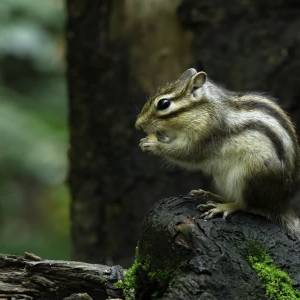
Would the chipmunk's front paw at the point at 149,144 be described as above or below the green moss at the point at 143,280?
above

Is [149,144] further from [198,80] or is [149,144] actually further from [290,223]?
[290,223]

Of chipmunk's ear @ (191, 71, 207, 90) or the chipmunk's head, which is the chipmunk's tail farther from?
chipmunk's ear @ (191, 71, 207, 90)

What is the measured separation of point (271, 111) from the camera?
13.3 feet

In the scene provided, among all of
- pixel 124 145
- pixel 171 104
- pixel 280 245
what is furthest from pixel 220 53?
pixel 280 245

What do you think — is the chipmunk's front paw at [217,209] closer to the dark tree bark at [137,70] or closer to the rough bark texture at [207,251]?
the rough bark texture at [207,251]

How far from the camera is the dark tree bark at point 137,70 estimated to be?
6629mm

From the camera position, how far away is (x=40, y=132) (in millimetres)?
6895

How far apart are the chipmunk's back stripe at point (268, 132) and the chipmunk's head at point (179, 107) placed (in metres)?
0.23

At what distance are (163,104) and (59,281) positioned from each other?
1021 mm

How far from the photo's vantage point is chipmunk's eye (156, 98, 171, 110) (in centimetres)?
422

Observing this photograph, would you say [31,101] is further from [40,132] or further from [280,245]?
[280,245]

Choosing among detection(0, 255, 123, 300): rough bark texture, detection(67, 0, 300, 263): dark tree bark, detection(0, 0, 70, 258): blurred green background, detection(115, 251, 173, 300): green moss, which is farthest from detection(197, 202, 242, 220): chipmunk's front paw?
detection(0, 0, 70, 258): blurred green background

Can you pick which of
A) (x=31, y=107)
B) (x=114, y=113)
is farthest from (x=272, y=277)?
(x=31, y=107)

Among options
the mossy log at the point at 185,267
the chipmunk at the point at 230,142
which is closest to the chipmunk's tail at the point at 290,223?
the chipmunk at the point at 230,142
